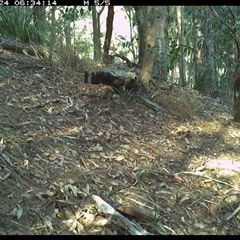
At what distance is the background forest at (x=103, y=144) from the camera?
A: 2.50m

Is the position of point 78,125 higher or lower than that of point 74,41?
lower

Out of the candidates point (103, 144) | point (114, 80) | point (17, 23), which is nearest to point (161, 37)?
point (114, 80)

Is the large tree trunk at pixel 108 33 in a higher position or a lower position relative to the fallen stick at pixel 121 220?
higher

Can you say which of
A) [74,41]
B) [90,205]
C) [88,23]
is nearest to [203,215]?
[90,205]

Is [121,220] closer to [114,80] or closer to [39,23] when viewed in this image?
[114,80]

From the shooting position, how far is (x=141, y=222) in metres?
2.50

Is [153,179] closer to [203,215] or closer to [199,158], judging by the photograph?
[203,215]

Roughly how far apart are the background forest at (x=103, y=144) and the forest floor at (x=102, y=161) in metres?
0.01

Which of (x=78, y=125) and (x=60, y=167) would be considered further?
(x=78, y=125)

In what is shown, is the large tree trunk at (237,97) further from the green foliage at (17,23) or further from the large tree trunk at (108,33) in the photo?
the green foliage at (17,23)

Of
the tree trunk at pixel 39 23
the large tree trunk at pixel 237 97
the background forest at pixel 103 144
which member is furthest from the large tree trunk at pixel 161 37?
the tree trunk at pixel 39 23

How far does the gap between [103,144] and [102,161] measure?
0.34 meters

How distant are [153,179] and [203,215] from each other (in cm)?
56

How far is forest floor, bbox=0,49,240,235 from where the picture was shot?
2.47m
